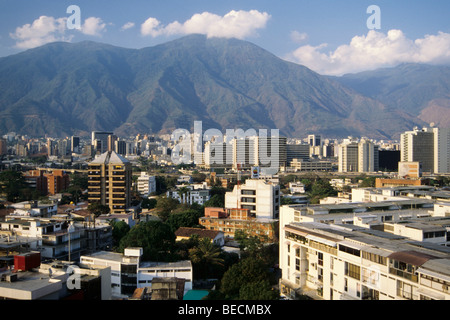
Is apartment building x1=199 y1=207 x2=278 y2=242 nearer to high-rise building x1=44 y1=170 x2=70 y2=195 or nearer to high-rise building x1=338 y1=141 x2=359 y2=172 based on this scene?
high-rise building x1=44 y1=170 x2=70 y2=195

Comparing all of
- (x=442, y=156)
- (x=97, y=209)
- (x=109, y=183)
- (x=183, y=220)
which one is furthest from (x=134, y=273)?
(x=442, y=156)

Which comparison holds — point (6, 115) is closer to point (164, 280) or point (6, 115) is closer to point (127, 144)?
point (127, 144)

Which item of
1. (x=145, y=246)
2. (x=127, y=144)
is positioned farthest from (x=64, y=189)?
(x=127, y=144)

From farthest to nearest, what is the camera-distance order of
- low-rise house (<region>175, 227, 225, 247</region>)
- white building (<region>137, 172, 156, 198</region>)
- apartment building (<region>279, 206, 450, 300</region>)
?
white building (<region>137, 172, 156, 198</region>), low-rise house (<region>175, 227, 225, 247</region>), apartment building (<region>279, 206, 450, 300</region>)

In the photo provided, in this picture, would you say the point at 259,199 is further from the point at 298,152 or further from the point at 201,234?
the point at 298,152

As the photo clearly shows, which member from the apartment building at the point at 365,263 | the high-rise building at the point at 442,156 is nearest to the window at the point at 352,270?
the apartment building at the point at 365,263

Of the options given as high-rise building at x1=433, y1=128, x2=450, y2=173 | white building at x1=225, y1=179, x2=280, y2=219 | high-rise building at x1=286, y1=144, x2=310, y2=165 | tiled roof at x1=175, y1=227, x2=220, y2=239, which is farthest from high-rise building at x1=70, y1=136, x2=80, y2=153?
tiled roof at x1=175, y1=227, x2=220, y2=239
